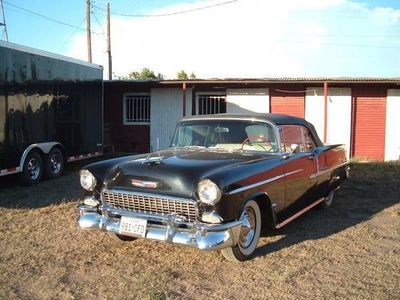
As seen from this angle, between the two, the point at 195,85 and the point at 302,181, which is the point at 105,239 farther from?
the point at 195,85

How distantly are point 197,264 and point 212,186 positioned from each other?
964 mm

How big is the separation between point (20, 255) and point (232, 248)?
235 cm

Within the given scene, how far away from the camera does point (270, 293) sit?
14.2 feet

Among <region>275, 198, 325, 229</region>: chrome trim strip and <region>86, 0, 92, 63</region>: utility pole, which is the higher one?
<region>86, 0, 92, 63</region>: utility pole

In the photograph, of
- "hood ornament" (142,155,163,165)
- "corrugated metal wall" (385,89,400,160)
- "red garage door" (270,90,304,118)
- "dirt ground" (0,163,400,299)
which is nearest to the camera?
"dirt ground" (0,163,400,299)

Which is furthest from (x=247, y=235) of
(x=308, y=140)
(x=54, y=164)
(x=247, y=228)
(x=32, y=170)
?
(x=54, y=164)

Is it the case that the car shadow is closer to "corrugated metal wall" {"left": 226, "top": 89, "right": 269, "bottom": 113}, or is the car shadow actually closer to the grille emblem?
the grille emblem

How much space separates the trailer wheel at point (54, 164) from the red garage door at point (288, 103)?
8.41m

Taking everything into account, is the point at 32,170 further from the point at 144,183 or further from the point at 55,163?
the point at 144,183

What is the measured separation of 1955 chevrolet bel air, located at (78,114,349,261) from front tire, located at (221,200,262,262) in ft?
0.03

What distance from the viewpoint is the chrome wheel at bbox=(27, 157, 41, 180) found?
10133mm

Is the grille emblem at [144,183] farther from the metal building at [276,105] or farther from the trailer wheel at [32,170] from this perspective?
the metal building at [276,105]

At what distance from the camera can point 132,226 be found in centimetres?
494

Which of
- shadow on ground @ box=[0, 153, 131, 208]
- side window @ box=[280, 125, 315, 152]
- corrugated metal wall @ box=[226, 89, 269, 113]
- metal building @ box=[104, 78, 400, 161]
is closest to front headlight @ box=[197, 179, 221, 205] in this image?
side window @ box=[280, 125, 315, 152]
